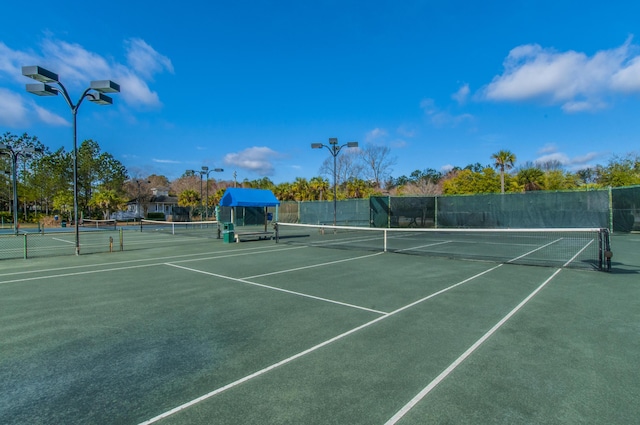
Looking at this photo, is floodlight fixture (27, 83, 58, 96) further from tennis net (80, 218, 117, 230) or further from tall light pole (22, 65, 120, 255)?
tennis net (80, 218, 117, 230)

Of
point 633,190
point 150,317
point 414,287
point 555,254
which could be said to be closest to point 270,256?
point 414,287

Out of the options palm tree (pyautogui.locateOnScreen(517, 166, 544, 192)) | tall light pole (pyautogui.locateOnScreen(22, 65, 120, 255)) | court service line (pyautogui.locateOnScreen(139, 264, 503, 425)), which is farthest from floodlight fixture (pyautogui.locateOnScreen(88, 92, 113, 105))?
palm tree (pyautogui.locateOnScreen(517, 166, 544, 192))

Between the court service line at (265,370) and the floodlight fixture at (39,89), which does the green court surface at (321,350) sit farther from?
the floodlight fixture at (39,89)

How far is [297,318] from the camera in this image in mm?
5793

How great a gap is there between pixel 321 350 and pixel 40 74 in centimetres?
1338

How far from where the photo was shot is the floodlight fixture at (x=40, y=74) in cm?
1123

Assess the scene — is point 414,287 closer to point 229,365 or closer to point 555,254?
point 229,365

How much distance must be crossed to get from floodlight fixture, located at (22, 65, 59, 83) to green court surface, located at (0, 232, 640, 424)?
7.02 m

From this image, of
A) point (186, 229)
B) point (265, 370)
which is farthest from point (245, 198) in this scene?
point (265, 370)

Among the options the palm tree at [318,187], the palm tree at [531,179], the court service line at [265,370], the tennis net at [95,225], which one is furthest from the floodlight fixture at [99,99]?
the palm tree at [531,179]

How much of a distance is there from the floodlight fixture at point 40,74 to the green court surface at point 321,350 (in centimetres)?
702

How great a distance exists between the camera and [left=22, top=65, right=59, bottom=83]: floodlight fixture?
11.2m

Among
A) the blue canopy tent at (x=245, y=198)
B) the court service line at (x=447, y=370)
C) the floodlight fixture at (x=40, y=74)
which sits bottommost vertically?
the court service line at (x=447, y=370)

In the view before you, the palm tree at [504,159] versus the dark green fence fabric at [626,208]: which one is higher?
the palm tree at [504,159]
